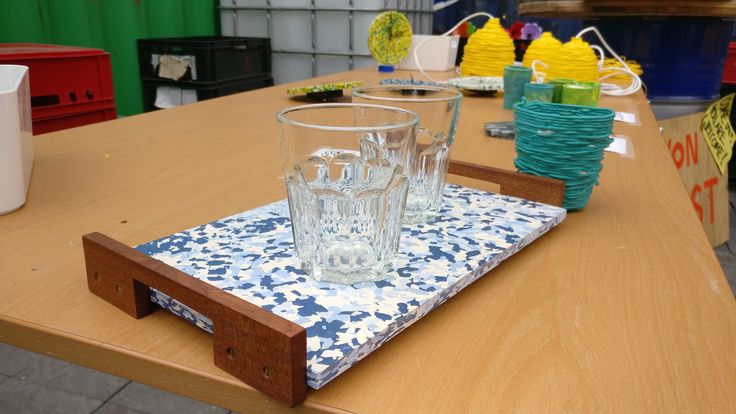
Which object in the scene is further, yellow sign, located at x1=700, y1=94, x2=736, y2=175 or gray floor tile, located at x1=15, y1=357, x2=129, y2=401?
yellow sign, located at x1=700, y1=94, x2=736, y2=175

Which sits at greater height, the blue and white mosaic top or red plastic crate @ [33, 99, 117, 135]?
the blue and white mosaic top

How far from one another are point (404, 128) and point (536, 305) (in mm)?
176

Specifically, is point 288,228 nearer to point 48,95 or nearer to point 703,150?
point 48,95

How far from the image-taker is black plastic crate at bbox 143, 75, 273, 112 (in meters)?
2.61

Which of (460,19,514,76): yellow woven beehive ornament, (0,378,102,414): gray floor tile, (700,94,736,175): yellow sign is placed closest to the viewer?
(0,378,102,414): gray floor tile

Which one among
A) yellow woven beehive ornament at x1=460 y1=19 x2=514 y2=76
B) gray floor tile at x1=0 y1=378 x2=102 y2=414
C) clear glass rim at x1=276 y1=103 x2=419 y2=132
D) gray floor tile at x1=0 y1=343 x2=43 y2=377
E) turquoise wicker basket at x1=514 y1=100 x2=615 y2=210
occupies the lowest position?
gray floor tile at x1=0 y1=378 x2=102 y2=414

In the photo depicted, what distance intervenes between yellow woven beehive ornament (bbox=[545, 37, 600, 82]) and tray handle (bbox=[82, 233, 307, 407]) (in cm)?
131

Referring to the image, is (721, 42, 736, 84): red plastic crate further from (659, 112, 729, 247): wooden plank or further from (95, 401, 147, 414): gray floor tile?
(95, 401, 147, 414): gray floor tile

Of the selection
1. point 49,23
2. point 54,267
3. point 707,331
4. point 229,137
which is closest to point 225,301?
point 54,267

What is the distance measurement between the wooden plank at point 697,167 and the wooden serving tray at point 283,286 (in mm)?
1204

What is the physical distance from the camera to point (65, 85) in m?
1.70

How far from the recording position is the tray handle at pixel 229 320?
327mm

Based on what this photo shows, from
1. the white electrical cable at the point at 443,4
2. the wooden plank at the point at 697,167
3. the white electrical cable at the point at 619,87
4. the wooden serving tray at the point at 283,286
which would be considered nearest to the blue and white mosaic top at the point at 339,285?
the wooden serving tray at the point at 283,286

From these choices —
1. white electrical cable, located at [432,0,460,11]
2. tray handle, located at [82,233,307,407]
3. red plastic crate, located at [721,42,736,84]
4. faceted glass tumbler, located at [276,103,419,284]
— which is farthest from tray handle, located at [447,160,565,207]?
white electrical cable, located at [432,0,460,11]
